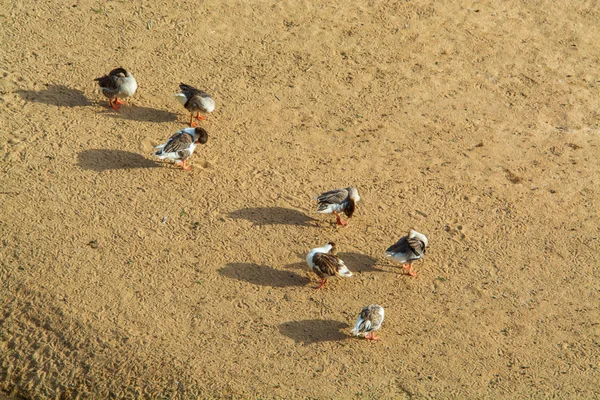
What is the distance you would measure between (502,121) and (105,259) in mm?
7994

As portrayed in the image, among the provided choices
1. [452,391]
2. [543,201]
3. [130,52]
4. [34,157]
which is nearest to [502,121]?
[543,201]

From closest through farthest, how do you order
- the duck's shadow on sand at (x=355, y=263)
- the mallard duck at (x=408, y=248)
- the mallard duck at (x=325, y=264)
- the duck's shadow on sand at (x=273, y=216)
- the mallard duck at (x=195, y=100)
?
1. the mallard duck at (x=325, y=264)
2. the mallard duck at (x=408, y=248)
3. the duck's shadow on sand at (x=355, y=263)
4. the duck's shadow on sand at (x=273, y=216)
5. the mallard duck at (x=195, y=100)

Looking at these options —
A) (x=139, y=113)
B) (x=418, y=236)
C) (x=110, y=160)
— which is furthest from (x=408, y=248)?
(x=139, y=113)

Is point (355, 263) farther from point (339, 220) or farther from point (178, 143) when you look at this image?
point (178, 143)

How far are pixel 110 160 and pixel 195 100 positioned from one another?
6.09ft

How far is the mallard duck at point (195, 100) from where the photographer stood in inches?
498

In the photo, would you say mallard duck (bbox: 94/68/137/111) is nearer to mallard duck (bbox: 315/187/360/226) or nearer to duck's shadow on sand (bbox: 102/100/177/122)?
duck's shadow on sand (bbox: 102/100/177/122)

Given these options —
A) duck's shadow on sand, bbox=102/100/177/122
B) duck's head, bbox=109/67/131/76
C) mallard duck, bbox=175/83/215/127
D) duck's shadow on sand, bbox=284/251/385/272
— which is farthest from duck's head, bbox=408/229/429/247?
duck's head, bbox=109/67/131/76

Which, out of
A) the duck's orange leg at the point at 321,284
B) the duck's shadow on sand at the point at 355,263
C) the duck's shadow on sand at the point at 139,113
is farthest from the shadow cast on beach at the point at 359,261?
the duck's shadow on sand at the point at 139,113

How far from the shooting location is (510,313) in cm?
1042

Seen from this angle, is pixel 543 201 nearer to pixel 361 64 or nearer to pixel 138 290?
pixel 361 64

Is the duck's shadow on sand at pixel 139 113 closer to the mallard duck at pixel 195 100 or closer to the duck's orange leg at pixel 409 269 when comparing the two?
the mallard duck at pixel 195 100

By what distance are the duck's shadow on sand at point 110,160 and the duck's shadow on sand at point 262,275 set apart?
2665mm

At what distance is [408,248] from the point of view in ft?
34.4
